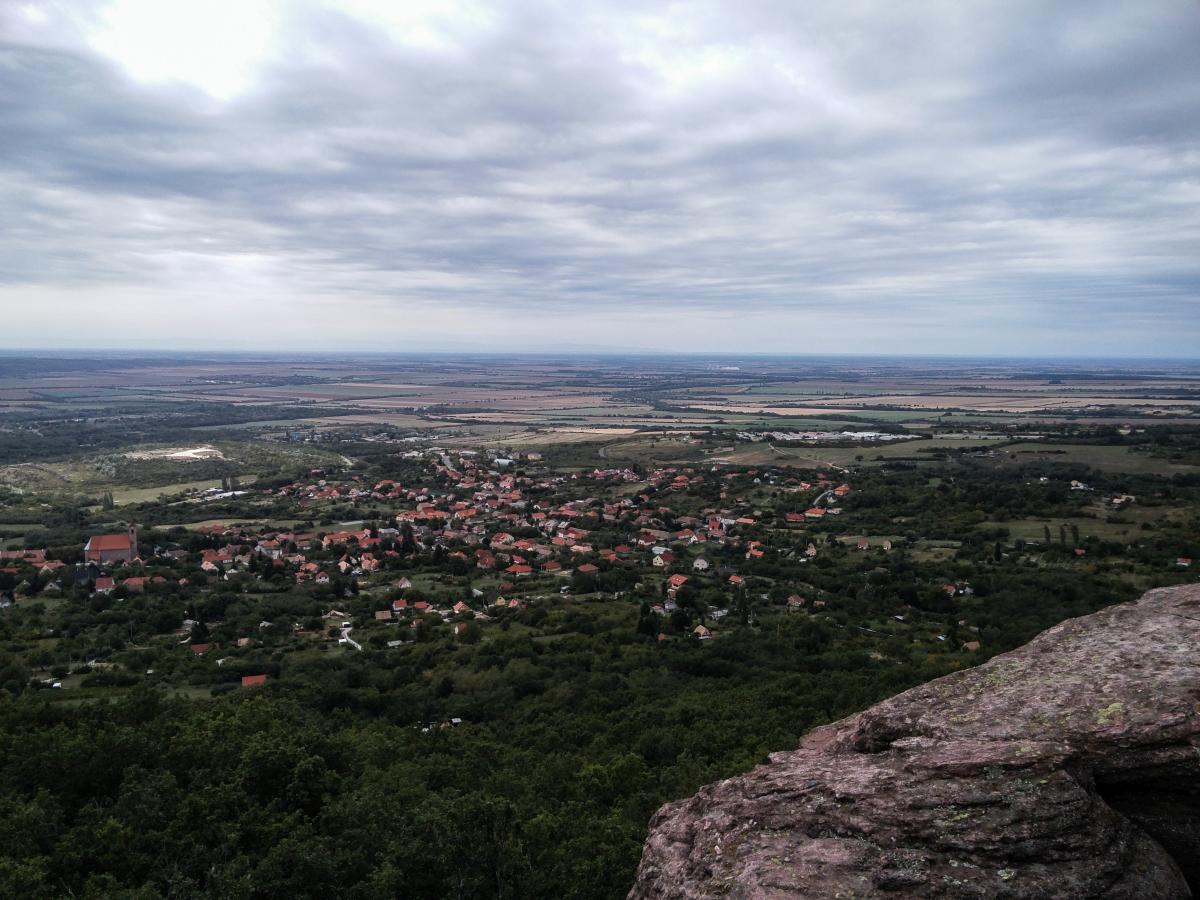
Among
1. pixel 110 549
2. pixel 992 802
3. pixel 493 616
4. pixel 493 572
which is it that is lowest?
pixel 493 572

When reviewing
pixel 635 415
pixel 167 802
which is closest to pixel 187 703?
pixel 167 802

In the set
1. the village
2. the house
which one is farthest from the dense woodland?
the house

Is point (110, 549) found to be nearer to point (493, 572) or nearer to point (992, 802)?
point (493, 572)

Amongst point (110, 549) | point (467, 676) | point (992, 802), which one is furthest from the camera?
point (110, 549)

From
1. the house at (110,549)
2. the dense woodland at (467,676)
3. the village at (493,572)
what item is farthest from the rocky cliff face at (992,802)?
the house at (110,549)

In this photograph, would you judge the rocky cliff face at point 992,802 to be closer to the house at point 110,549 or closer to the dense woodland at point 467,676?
the dense woodland at point 467,676

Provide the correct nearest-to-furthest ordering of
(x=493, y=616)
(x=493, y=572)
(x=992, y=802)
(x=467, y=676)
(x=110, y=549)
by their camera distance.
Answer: (x=992, y=802) → (x=467, y=676) → (x=493, y=616) → (x=493, y=572) → (x=110, y=549)

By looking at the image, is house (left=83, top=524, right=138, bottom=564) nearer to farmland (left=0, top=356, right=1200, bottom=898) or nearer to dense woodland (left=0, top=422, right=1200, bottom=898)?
farmland (left=0, top=356, right=1200, bottom=898)

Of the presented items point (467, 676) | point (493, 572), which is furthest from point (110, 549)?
point (467, 676)
